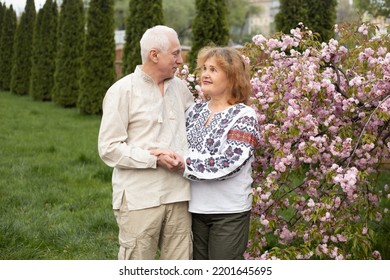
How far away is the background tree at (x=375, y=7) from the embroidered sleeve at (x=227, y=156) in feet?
80.0

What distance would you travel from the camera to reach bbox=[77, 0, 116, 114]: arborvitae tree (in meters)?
12.4

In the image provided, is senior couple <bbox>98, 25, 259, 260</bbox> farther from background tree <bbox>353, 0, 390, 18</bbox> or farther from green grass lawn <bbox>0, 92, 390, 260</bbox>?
background tree <bbox>353, 0, 390, 18</bbox>

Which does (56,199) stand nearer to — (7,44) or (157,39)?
(157,39)

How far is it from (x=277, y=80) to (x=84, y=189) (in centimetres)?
322

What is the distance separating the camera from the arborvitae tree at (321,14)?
9.34 meters

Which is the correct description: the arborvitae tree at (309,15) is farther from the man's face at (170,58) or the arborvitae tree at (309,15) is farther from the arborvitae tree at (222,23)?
the man's face at (170,58)

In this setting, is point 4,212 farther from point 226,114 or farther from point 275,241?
point 226,114

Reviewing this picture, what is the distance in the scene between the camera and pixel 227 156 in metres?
2.53

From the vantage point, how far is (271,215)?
132 inches

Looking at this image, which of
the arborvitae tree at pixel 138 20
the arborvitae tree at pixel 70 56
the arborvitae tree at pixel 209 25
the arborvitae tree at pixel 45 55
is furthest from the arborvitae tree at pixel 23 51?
the arborvitae tree at pixel 209 25

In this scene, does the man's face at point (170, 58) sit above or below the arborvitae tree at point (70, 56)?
above

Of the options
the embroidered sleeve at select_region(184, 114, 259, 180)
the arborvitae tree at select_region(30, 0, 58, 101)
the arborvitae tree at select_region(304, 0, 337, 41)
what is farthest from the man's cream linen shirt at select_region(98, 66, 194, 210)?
the arborvitae tree at select_region(30, 0, 58, 101)

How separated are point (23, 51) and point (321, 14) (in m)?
11.8

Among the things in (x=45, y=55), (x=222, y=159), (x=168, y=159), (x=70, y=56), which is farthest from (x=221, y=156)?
(x=45, y=55)
